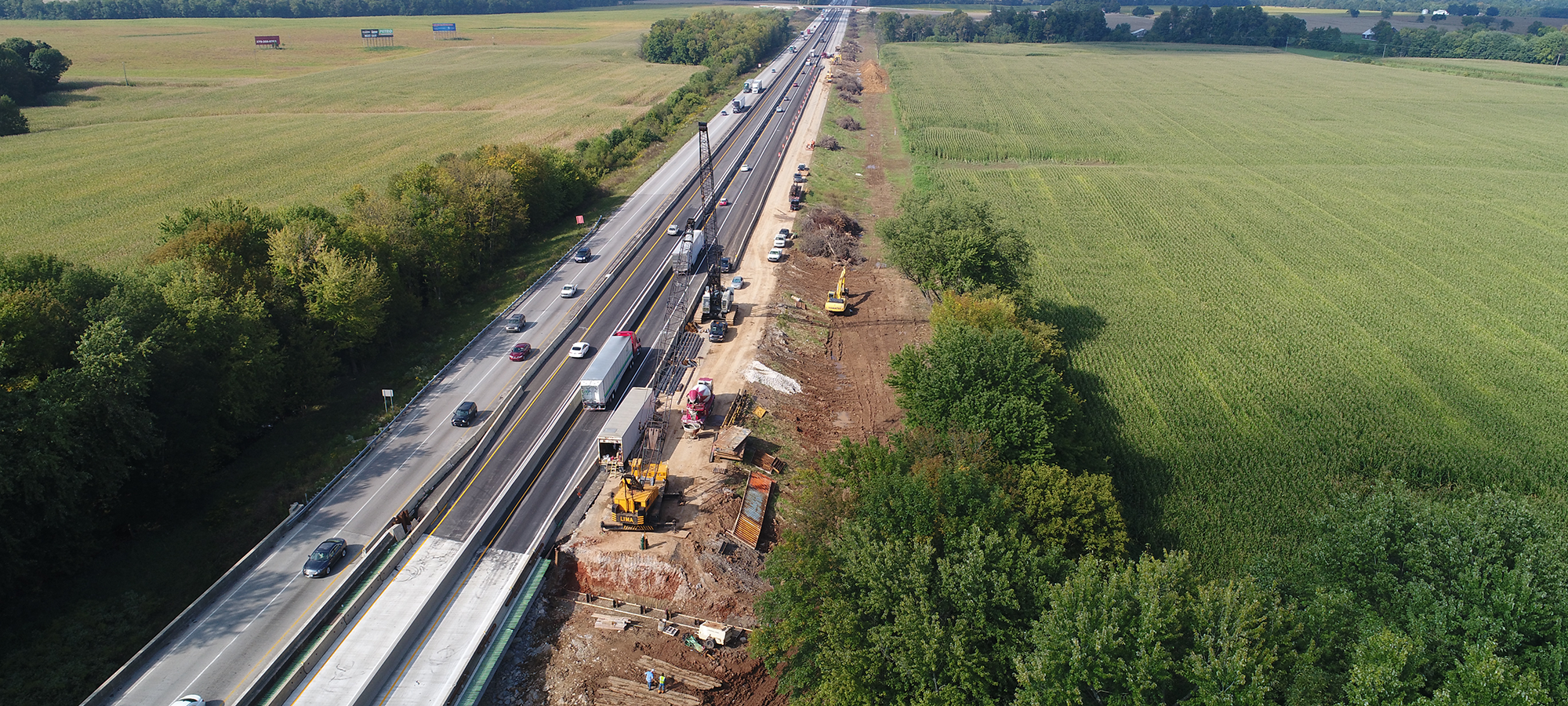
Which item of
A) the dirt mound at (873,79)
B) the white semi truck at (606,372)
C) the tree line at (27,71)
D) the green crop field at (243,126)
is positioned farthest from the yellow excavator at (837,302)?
the tree line at (27,71)

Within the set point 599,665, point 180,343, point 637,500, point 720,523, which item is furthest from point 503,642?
point 180,343

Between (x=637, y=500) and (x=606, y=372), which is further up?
(x=606, y=372)

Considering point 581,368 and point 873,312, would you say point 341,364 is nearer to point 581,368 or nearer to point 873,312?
point 581,368

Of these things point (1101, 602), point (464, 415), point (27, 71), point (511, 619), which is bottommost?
point (511, 619)

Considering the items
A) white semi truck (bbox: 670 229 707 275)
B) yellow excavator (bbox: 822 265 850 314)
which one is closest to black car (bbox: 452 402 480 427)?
white semi truck (bbox: 670 229 707 275)

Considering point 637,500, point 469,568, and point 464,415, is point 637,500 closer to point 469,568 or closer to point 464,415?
point 469,568

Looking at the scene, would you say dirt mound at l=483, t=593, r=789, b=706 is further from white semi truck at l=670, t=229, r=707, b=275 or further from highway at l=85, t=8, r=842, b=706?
white semi truck at l=670, t=229, r=707, b=275

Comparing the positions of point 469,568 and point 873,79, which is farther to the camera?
point 873,79
